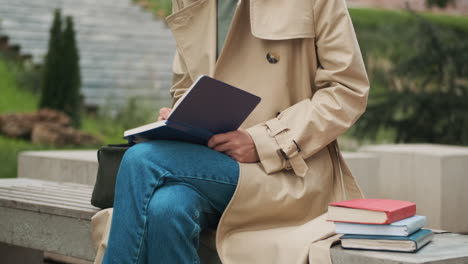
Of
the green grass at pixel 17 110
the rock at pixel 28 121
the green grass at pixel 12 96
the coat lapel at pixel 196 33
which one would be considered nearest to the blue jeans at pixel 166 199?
the coat lapel at pixel 196 33

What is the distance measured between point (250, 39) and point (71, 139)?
6159mm

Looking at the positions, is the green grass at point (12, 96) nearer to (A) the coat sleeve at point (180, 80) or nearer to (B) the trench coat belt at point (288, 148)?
(A) the coat sleeve at point (180, 80)

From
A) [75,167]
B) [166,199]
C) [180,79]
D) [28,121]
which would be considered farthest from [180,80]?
[28,121]

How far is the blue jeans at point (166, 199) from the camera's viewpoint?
7.97 ft

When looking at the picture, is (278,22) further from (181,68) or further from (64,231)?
(64,231)

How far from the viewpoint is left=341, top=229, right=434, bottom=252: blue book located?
90.9 inches

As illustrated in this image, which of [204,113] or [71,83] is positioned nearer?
[204,113]

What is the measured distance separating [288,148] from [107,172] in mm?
721

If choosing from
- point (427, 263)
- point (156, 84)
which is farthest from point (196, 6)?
point (156, 84)

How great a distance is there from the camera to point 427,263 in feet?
7.18

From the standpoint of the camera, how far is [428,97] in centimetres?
862

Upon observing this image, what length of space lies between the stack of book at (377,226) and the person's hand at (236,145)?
377mm

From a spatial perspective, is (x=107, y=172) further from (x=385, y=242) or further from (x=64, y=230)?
(x=385, y=242)

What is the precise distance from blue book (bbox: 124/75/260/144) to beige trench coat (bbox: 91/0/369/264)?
0.41ft
